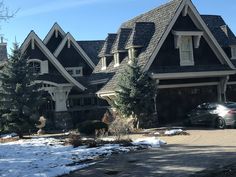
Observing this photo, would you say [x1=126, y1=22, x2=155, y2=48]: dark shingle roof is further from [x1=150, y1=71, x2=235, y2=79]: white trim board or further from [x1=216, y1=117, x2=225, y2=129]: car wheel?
[x1=216, y1=117, x2=225, y2=129]: car wheel

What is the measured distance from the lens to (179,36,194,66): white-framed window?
30.8 meters

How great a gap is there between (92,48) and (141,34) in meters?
14.9

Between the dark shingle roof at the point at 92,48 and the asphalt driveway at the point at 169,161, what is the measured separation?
26.3 metres

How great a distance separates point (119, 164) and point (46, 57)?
21458mm

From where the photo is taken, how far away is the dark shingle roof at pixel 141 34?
3089cm

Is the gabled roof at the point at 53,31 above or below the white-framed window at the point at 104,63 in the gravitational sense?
above

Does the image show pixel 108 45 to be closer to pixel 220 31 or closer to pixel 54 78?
pixel 54 78

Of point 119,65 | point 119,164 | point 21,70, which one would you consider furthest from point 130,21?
point 119,164

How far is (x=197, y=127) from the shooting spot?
27078mm

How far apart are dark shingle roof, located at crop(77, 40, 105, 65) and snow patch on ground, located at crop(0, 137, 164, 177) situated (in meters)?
23.5

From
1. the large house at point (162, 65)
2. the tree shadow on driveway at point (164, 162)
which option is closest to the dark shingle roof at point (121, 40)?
the large house at point (162, 65)

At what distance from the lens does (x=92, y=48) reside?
4581 cm

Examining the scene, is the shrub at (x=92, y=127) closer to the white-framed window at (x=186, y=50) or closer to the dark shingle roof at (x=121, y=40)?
the white-framed window at (x=186, y=50)

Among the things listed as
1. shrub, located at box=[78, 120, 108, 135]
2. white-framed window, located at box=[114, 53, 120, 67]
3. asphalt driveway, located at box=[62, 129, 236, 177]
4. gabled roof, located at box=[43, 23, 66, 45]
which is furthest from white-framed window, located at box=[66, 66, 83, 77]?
asphalt driveway, located at box=[62, 129, 236, 177]
